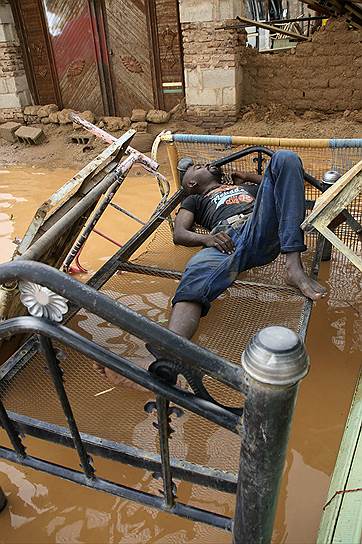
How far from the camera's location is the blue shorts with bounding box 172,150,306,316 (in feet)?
6.71

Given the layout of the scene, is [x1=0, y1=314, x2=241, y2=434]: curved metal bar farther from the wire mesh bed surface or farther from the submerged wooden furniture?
the submerged wooden furniture

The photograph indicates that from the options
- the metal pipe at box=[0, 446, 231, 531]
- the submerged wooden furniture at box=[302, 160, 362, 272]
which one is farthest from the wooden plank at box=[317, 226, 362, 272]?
the metal pipe at box=[0, 446, 231, 531]

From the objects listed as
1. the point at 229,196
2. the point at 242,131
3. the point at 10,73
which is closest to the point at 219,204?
the point at 229,196

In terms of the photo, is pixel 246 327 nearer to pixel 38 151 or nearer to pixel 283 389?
pixel 283 389

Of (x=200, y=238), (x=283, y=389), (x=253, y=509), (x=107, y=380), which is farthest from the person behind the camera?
(x=200, y=238)

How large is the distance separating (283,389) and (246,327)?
1441 millimetres

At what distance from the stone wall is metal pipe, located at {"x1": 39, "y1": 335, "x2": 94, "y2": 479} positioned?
23.6 feet

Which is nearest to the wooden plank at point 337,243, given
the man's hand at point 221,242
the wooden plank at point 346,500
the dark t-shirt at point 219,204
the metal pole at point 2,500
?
the man's hand at point 221,242

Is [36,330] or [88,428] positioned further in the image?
[88,428]

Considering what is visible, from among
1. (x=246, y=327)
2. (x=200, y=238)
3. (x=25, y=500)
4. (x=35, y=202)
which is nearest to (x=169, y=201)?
(x=200, y=238)

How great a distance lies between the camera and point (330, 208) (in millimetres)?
1817

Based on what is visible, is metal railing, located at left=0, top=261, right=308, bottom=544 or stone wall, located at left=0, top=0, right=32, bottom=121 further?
stone wall, located at left=0, top=0, right=32, bottom=121

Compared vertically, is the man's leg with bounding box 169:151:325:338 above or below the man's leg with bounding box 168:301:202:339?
above

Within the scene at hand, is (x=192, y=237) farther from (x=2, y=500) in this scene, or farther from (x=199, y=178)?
(x=2, y=500)
